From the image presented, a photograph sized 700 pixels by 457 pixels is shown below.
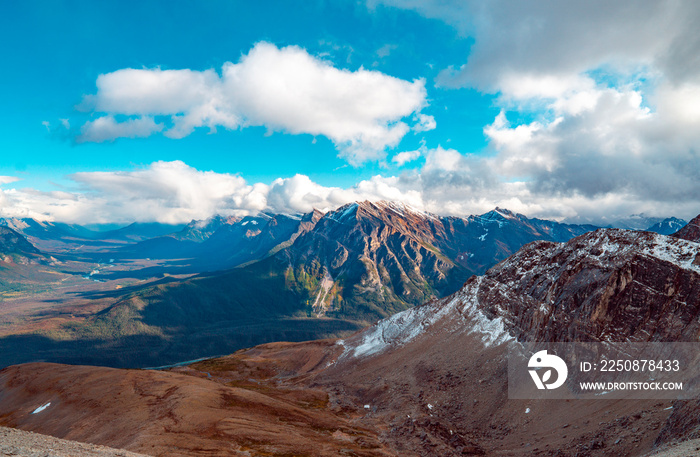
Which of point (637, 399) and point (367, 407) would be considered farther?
point (367, 407)

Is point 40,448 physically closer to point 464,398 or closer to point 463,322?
point 464,398

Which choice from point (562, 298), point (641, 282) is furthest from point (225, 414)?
point (641, 282)

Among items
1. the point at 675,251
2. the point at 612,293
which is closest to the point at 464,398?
the point at 612,293

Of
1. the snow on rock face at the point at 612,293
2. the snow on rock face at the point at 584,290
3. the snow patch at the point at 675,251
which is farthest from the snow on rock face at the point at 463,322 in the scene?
the snow patch at the point at 675,251

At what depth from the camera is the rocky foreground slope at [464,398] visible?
81169 mm

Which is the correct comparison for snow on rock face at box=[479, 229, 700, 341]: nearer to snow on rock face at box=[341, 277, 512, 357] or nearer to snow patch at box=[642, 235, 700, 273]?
snow patch at box=[642, 235, 700, 273]

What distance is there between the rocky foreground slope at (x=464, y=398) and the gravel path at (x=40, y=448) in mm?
24448

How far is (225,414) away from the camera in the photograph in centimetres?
10394

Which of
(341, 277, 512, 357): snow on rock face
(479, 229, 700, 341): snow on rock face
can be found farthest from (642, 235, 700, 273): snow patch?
(341, 277, 512, 357): snow on rock face

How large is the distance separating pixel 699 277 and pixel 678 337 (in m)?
19.6

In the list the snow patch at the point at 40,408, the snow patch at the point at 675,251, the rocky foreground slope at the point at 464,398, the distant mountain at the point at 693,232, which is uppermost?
the distant mountain at the point at 693,232

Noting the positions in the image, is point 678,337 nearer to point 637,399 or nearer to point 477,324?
point 637,399

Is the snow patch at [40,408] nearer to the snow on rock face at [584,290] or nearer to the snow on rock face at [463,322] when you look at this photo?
the snow on rock face at [463,322]

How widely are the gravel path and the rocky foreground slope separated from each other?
24448mm
